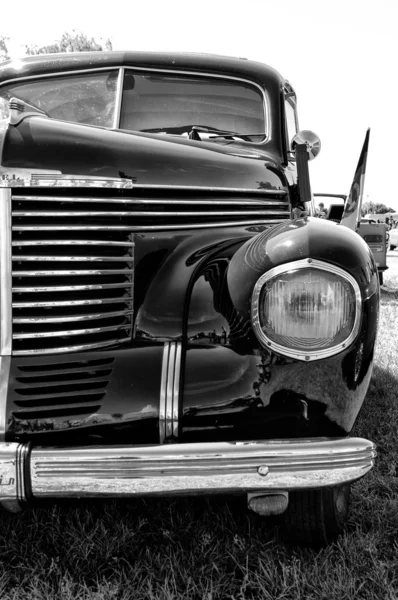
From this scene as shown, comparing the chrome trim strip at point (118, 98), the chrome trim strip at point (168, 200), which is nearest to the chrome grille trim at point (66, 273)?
the chrome trim strip at point (168, 200)

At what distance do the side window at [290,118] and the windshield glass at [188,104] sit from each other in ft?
0.63

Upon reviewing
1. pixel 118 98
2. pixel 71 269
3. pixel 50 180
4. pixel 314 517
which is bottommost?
pixel 314 517

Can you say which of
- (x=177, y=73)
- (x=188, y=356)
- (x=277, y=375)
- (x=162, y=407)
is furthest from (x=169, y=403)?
(x=177, y=73)

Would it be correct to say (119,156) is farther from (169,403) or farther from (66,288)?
(169,403)

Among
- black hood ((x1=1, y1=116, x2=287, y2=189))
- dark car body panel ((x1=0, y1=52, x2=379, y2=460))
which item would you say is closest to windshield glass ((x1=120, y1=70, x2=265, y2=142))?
black hood ((x1=1, y1=116, x2=287, y2=189))

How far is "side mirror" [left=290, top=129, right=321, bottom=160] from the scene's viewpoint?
2668 mm

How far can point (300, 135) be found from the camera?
2668mm

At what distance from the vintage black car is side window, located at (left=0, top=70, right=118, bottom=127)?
92 centimetres

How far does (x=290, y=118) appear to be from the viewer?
10.6 feet

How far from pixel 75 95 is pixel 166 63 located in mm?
520

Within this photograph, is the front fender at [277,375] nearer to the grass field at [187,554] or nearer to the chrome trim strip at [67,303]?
the chrome trim strip at [67,303]

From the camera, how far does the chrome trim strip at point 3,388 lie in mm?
1478

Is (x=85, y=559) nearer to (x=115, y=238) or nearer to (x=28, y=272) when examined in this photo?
(x=28, y=272)

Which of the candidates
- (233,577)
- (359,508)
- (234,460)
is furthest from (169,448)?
(359,508)
